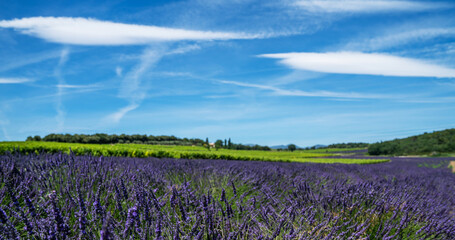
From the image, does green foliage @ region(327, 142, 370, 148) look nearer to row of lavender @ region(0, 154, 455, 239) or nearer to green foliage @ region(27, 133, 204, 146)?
green foliage @ region(27, 133, 204, 146)

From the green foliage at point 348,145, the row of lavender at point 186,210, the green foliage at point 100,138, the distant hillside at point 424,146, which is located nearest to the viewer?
the row of lavender at point 186,210

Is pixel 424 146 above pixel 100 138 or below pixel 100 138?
below

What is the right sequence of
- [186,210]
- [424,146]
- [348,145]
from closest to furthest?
1. [186,210]
2. [424,146]
3. [348,145]

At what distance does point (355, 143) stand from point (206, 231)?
92467mm

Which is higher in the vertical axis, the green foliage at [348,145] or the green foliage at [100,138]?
the green foliage at [100,138]

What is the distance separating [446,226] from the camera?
133 inches

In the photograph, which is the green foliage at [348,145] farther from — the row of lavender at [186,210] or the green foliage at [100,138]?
the row of lavender at [186,210]

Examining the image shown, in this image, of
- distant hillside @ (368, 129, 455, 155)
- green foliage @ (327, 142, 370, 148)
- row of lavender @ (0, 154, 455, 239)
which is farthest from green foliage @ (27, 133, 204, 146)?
green foliage @ (327, 142, 370, 148)

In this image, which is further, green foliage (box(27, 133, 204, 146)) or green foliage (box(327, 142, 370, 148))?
green foliage (box(327, 142, 370, 148))

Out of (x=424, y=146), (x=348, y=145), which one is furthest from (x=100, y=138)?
(x=348, y=145)

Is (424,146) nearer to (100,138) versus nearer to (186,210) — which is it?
(100,138)

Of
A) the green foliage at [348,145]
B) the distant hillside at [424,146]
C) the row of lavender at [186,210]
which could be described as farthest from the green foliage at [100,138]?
the green foliage at [348,145]

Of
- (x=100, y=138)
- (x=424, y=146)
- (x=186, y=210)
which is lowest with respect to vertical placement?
(x=424, y=146)

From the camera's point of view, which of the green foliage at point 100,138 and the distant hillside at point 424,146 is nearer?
the green foliage at point 100,138
